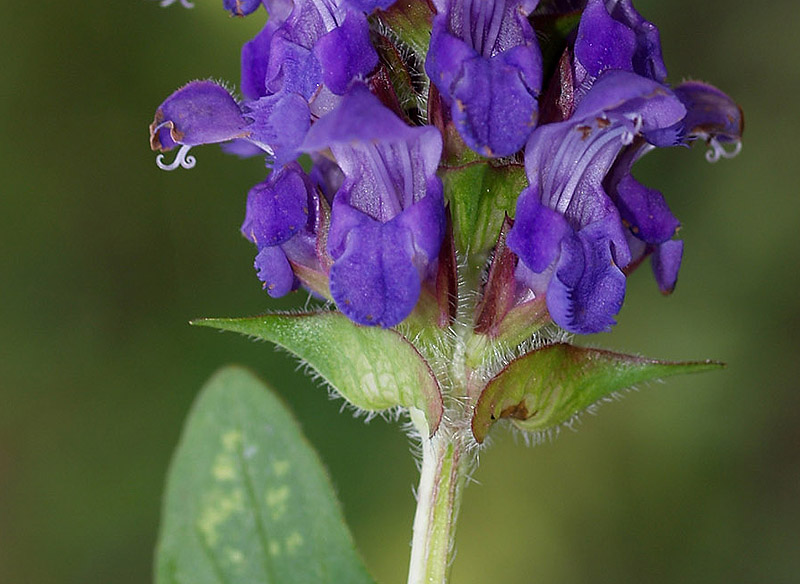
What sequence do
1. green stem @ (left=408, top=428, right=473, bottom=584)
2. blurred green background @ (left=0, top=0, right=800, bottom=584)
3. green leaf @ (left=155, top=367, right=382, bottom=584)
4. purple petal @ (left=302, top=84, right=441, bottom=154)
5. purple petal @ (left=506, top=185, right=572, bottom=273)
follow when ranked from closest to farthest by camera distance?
purple petal @ (left=302, top=84, right=441, bottom=154) < purple petal @ (left=506, top=185, right=572, bottom=273) < green leaf @ (left=155, top=367, right=382, bottom=584) < green stem @ (left=408, top=428, right=473, bottom=584) < blurred green background @ (left=0, top=0, right=800, bottom=584)

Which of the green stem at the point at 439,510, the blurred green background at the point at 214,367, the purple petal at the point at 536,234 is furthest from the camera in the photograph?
the blurred green background at the point at 214,367

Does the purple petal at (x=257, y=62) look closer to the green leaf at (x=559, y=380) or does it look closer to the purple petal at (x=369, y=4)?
the purple petal at (x=369, y=4)

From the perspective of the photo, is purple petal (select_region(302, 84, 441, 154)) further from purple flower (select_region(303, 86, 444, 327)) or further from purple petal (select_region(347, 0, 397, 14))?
purple petal (select_region(347, 0, 397, 14))

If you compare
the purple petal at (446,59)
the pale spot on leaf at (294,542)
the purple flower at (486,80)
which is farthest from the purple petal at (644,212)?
the pale spot on leaf at (294,542)

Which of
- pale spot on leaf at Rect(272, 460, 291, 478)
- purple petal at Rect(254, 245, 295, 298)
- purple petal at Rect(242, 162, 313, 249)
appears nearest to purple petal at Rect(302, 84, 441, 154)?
purple petal at Rect(242, 162, 313, 249)

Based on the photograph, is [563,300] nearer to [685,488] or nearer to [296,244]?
[296,244]

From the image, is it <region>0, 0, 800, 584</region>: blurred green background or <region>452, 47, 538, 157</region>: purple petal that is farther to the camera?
<region>0, 0, 800, 584</region>: blurred green background
